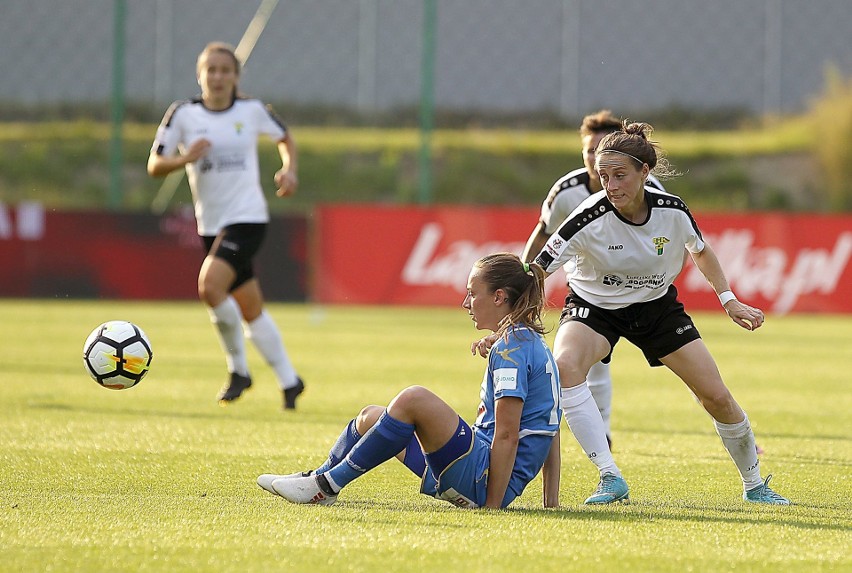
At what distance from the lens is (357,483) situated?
18.0ft

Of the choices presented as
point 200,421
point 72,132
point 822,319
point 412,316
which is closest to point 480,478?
point 200,421

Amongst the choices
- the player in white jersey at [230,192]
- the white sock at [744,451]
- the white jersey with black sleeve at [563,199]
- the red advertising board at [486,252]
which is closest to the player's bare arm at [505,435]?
the white sock at [744,451]

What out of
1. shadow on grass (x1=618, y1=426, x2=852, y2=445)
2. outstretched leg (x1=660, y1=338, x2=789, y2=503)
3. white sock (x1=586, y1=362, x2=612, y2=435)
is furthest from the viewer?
shadow on grass (x1=618, y1=426, x2=852, y2=445)

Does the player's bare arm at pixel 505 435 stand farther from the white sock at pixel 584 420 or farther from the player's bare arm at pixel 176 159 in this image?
the player's bare arm at pixel 176 159

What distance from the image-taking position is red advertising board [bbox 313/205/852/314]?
715 inches

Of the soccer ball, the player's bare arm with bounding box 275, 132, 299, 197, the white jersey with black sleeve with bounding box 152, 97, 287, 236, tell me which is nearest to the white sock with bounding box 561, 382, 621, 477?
the soccer ball

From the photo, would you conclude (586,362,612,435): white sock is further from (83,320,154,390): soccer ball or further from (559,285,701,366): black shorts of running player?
Answer: (83,320,154,390): soccer ball

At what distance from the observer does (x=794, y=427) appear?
307 inches

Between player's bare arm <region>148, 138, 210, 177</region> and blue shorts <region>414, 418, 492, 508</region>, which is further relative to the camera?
player's bare arm <region>148, 138, 210, 177</region>

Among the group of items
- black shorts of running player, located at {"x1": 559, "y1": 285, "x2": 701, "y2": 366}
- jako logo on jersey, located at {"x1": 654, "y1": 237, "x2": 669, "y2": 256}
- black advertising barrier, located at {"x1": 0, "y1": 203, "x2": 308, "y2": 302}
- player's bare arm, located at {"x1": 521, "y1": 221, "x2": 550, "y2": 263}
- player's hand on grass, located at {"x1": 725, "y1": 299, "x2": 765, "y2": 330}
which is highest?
jako logo on jersey, located at {"x1": 654, "y1": 237, "x2": 669, "y2": 256}

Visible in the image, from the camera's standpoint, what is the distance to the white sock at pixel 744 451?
5.35m

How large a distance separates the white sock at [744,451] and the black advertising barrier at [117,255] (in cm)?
1436

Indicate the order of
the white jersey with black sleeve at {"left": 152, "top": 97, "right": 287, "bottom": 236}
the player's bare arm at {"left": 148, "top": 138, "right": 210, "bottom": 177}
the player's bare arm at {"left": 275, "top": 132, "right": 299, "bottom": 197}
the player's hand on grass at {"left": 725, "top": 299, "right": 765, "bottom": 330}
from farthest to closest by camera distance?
the white jersey with black sleeve at {"left": 152, "top": 97, "right": 287, "bottom": 236} < the player's bare arm at {"left": 275, "top": 132, "right": 299, "bottom": 197} < the player's bare arm at {"left": 148, "top": 138, "right": 210, "bottom": 177} < the player's hand on grass at {"left": 725, "top": 299, "right": 765, "bottom": 330}

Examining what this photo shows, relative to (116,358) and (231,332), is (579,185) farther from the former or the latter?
(231,332)
